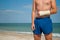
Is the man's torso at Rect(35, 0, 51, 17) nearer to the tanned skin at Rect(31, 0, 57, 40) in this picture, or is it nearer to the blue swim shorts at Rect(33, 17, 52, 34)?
the tanned skin at Rect(31, 0, 57, 40)

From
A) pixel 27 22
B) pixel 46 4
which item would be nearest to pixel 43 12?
pixel 46 4

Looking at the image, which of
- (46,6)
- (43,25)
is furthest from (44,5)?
(43,25)

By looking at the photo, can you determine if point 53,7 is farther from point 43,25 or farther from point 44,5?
point 43,25

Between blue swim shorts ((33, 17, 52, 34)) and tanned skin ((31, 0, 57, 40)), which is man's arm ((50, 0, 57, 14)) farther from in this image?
blue swim shorts ((33, 17, 52, 34))

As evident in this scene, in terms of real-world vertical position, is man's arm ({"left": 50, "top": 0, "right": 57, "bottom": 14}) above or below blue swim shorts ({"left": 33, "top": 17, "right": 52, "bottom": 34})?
above

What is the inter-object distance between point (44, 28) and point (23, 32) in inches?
93.0

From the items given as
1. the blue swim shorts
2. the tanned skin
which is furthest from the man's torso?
the blue swim shorts

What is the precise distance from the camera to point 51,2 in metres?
1.82

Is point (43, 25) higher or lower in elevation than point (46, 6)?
lower

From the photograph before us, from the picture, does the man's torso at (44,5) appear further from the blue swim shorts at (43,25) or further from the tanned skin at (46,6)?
the blue swim shorts at (43,25)

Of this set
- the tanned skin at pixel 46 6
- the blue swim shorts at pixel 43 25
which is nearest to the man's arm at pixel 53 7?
the tanned skin at pixel 46 6

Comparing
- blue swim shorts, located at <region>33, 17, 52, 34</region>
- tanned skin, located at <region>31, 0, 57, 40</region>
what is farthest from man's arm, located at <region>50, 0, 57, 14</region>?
blue swim shorts, located at <region>33, 17, 52, 34</region>

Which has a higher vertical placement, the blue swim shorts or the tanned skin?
the tanned skin

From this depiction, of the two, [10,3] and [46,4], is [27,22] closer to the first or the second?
[10,3]
